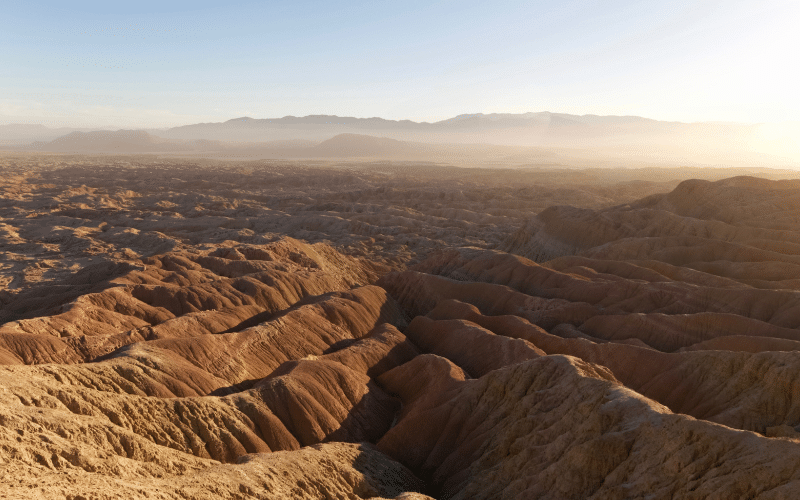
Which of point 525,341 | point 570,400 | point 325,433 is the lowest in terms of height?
point 325,433

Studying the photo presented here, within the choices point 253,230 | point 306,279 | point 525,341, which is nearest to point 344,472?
point 525,341

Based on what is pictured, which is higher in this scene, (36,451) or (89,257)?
(36,451)

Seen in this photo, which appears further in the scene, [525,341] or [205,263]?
[205,263]

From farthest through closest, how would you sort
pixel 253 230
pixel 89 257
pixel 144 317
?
pixel 253 230, pixel 89 257, pixel 144 317

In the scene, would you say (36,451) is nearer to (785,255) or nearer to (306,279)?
(306,279)

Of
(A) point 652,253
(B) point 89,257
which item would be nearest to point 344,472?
(A) point 652,253

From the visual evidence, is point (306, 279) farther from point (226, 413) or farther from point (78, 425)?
point (78, 425)

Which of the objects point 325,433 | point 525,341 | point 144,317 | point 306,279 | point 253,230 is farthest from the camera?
point 253,230
